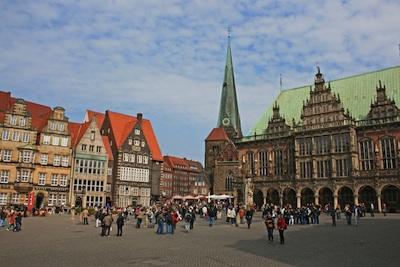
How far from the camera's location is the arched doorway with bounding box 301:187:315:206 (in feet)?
179

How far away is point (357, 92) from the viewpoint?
55969 mm

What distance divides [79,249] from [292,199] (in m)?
46.5

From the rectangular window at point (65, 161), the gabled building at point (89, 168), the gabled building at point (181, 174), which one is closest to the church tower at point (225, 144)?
the gabled building at point (181, 174)

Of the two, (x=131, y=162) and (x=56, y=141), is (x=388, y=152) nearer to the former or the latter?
(x=131, y=162)

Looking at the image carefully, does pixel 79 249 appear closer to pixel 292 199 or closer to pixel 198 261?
pixel 198 261

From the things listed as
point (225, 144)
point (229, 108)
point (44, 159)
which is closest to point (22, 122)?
point (44, 159)

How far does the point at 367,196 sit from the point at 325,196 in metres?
5.97

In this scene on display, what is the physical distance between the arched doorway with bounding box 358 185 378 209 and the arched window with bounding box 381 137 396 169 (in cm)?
341

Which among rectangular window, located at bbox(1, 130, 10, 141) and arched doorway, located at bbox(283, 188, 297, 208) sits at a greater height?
rectangular window, located at bbox(1, 130, 10, 141)

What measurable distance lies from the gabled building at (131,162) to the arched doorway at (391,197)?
34.9 metres

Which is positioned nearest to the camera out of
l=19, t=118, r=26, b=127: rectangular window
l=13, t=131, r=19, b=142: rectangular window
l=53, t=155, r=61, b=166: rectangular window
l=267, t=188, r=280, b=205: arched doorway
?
l=13, t=131, r=19, b=142: rectangular window

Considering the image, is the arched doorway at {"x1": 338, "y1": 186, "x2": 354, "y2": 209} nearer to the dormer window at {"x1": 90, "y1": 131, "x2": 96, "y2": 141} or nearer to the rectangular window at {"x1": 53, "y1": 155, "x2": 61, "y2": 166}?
the dormer window at {"x1": 90, "y1": 131, "x2": 96, "y2": 141}

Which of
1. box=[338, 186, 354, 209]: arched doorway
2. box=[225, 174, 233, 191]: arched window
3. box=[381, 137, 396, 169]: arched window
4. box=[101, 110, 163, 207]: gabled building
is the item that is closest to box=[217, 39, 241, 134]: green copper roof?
box=[225, 174, 233, 191]: arched window

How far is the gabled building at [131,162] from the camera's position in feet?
194
